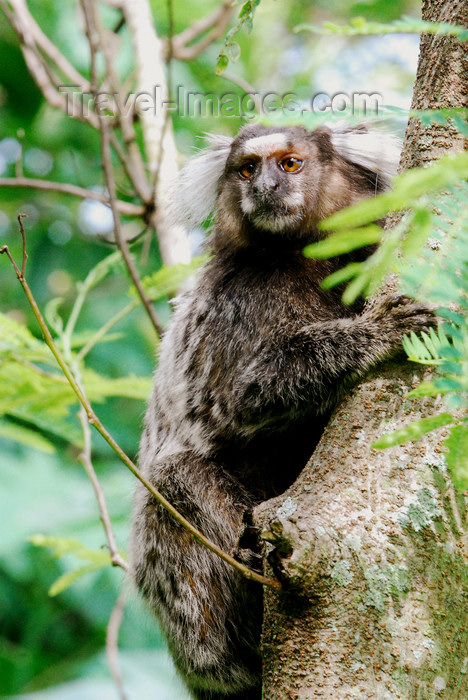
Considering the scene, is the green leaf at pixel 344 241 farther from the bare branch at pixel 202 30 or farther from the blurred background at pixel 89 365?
the bare branch at pixel 202 30

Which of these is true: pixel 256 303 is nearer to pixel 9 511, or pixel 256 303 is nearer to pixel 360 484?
pixel 360 484

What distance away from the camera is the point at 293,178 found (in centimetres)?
385

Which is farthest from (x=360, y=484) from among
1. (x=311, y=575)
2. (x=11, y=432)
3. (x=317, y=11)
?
(x=317, y=11)

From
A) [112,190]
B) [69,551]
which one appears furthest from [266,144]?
[69,551]

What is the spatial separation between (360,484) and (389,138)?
105 inches

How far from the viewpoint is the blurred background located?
6.32 metres

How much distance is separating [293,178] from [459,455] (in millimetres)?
2626

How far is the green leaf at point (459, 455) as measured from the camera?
1.41 m

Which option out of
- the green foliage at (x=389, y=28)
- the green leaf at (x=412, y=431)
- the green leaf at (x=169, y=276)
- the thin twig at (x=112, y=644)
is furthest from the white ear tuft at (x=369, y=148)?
the thin twig at (x=112, y=644)

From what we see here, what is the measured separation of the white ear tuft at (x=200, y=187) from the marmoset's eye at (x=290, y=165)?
0.67 metres

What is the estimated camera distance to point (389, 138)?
13.6 ft

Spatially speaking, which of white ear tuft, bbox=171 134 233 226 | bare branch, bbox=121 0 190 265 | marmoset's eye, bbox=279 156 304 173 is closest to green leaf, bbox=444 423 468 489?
marmoset's eye, bbox=279 156 304 173

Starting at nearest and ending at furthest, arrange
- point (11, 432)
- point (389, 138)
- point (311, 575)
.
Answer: point (311, 575), point (389, 138), point (11, 432)

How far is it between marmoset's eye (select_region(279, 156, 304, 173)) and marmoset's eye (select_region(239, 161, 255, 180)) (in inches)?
7.2
